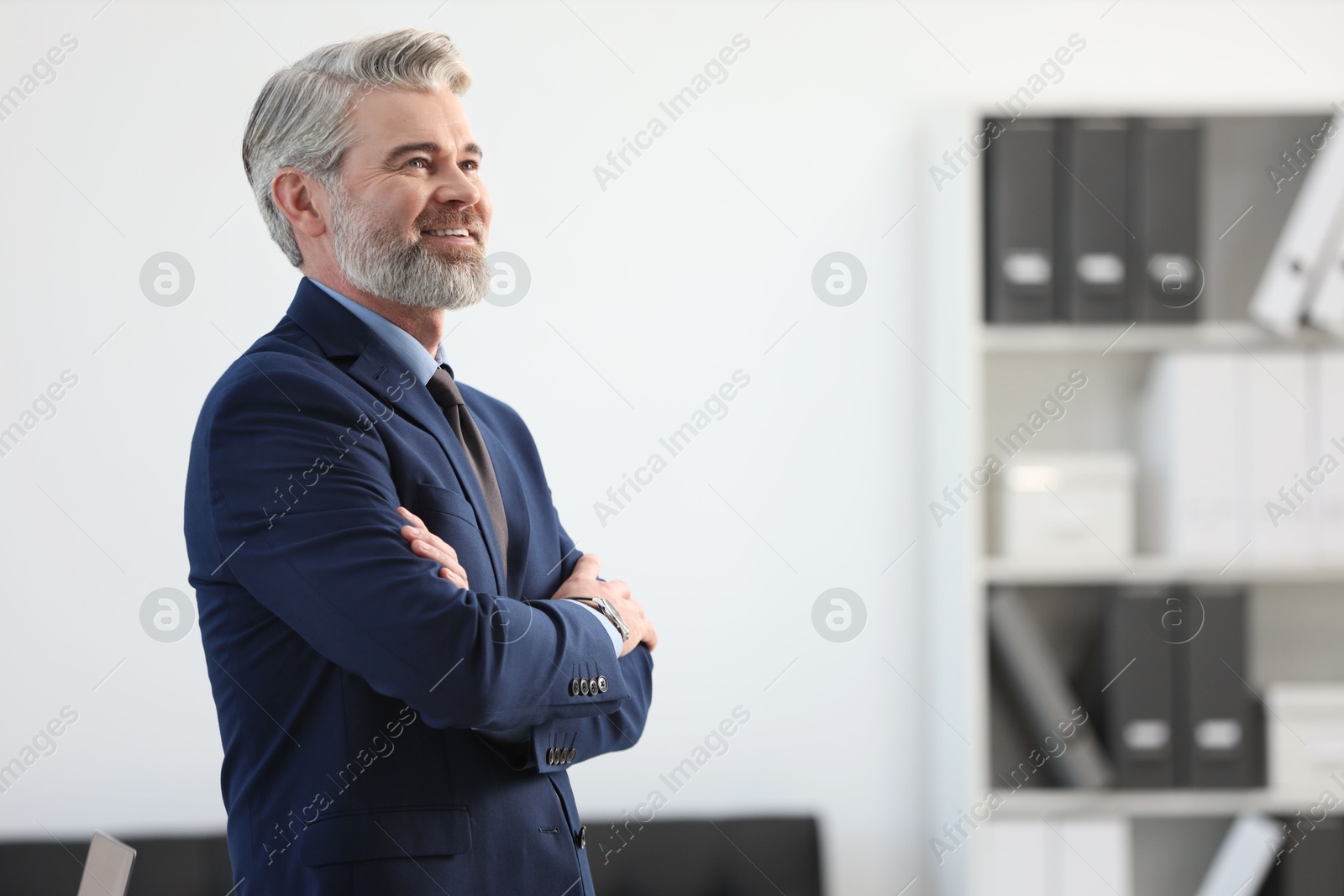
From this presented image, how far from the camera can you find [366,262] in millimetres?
1418

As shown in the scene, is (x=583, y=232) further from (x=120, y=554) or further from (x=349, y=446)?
(x=349, y=446)

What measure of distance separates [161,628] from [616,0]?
1737mm

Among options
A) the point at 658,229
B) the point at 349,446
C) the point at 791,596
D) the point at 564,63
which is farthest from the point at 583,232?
the point at 349,446

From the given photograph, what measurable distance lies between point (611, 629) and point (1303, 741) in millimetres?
1683

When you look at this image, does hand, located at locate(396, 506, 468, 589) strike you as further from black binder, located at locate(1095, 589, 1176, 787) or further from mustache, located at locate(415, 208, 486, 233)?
black binder, located at locate(1095, 589, 1176, 787)

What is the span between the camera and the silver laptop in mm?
920

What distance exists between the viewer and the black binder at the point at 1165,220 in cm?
233

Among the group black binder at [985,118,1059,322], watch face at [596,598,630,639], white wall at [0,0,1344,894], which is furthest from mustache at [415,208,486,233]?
black binder at [985,118,1059,322]

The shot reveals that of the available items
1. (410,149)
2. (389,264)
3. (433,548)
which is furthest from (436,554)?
(410,149)

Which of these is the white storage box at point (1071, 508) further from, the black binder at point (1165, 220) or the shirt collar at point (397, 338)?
the shirt collar at point (397, 338)

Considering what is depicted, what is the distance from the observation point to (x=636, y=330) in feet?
8.70

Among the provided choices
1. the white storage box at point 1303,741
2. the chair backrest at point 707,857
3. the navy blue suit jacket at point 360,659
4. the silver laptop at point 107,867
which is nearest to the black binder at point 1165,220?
the white storage box at point 1303,741

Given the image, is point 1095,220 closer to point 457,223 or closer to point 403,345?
point 457,223

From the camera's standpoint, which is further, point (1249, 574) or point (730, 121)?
point (730, 121)
